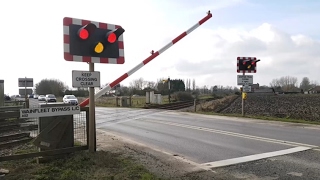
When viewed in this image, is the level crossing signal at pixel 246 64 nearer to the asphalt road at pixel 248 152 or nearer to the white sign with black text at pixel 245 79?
the white sign with black text at pixel 245 79

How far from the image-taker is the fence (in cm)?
660

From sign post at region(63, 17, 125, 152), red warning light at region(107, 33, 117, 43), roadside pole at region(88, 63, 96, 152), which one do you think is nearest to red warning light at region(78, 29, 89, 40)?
sign post at region(63, 17, 125, 152)

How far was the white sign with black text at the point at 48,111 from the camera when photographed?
6227mm

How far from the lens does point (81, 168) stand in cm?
593

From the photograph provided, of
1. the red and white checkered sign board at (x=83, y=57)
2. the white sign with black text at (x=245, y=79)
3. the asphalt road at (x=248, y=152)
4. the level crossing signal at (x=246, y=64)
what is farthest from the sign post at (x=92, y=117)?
the level crossing signal at (x=246, y=64)

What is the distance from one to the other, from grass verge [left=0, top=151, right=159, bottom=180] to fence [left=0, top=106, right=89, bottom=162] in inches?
8.2

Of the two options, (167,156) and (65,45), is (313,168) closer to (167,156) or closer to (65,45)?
(167,156)

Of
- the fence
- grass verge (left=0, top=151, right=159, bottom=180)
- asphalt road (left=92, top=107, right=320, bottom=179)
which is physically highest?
the fence

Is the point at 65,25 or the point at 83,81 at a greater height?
the point at 65,25

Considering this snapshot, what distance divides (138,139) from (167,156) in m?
3.46

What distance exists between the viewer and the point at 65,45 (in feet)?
21.8

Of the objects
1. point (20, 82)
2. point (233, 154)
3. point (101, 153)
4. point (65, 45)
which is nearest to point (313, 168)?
point (233, 154)

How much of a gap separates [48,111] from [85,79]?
1041mm

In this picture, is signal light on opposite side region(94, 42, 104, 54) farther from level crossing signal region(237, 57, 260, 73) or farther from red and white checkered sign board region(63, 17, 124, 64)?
level crossing signal region(237, 57, 260, 73)
